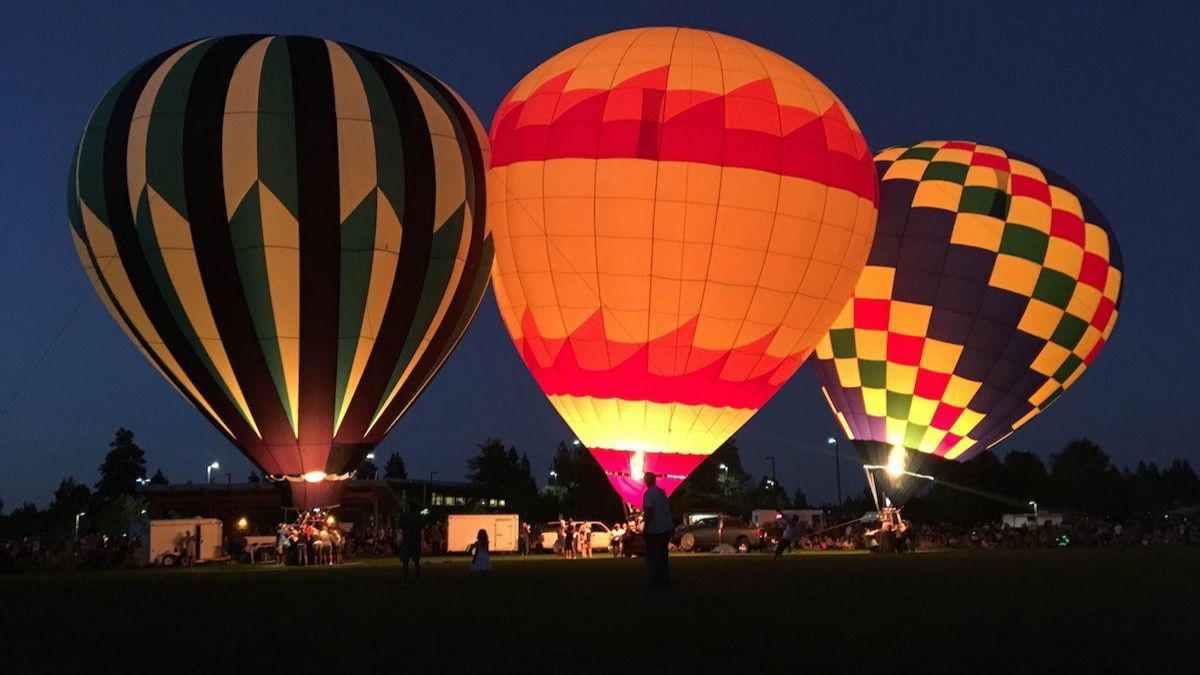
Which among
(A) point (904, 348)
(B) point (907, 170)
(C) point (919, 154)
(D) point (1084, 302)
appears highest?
(C) point (919, 154)

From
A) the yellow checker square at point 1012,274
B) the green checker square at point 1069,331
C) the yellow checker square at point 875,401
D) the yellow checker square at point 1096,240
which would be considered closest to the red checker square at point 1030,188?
the yellow checker square at point 1096,240

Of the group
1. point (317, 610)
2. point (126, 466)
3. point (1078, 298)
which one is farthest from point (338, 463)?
point (126, 466)

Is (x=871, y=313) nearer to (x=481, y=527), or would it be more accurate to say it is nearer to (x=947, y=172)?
(x=947, y=172)

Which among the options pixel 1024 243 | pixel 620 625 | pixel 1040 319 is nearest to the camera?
pixel 620 625

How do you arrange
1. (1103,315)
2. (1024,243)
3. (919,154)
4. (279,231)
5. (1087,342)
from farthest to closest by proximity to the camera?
(1103,315) < (1087,342) < (919,154) < (1024,243) < (279,231)

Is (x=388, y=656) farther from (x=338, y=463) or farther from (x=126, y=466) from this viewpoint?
(x=126, y=466)

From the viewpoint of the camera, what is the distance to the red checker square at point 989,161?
101ft

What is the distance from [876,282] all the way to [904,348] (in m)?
1.64

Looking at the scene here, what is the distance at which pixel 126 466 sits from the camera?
4355 inches

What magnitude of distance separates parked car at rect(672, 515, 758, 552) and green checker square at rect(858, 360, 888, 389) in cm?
566

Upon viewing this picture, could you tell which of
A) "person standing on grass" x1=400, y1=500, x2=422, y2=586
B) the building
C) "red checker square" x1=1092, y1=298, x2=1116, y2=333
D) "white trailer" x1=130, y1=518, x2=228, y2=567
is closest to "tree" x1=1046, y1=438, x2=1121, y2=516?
the building

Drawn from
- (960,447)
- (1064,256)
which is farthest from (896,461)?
(1064,256)

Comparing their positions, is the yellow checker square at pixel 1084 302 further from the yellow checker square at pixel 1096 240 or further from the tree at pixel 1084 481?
the tree at pixel 1084 481

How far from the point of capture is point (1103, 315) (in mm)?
31844
